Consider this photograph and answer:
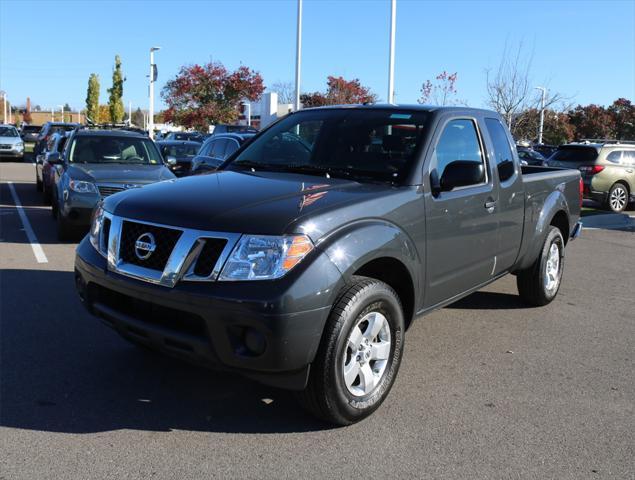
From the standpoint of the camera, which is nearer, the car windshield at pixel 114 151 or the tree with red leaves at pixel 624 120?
the car windshield at pixel 114 151

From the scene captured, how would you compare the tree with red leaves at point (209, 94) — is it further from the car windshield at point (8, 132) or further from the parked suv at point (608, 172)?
the parked suv at point (608, 172)

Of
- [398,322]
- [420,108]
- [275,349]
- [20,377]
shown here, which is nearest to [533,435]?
[398,322]

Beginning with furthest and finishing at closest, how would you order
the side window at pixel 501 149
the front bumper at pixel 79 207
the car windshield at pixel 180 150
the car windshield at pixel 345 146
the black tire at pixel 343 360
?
the car windshield at pixel 180 150, the front bumper at pixel 79 207, the side window at pixel 501 149, the car windshield at pixel 345 146, the black tire at pixel 343 360

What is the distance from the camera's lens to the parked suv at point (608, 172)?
15562 millimetres

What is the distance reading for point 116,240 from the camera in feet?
11.8

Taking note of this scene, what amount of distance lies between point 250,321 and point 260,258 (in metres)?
0.33

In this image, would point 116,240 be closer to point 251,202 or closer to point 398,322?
point 251,202

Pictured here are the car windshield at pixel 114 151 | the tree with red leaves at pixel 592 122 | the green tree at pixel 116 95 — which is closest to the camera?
the car windshield at pixel 114 151

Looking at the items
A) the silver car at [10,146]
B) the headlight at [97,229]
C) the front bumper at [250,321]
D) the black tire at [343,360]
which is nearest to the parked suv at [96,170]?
the headlight at [97,229]

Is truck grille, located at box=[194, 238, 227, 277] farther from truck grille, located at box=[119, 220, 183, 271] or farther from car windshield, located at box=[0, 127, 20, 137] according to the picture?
car windshield, located at box=[0, 127, 20, 137]

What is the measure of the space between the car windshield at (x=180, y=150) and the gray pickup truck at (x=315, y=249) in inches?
507

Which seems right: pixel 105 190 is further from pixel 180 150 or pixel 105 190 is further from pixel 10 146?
pixel 10 146

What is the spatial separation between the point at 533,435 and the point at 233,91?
125 feet

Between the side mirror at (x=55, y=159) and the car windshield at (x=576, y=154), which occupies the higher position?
the car windshield at (x=576, y=154)
